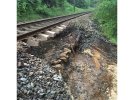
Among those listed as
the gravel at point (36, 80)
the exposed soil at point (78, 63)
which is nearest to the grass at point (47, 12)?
the exposed soil at point (78, 63)

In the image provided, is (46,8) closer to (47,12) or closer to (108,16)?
(47,12)

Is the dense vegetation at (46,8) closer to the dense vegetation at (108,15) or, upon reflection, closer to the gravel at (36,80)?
the dense vegetation at (108,15)

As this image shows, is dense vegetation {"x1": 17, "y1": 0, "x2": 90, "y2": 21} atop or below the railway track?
atop

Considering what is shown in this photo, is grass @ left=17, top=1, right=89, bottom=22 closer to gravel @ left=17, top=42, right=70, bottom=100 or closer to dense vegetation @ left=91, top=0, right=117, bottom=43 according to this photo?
dense vegetation @ left=91, top=0, right=117, bottom=43

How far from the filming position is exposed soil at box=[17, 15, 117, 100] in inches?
116

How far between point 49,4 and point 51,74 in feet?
2.10

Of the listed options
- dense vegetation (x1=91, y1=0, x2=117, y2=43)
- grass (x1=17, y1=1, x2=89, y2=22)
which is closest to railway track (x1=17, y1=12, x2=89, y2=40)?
grass (x1=17, y1=1, x2=89, y2=22)

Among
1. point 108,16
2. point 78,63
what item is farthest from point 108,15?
point 78,63

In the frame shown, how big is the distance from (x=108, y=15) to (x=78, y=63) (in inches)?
20.4
